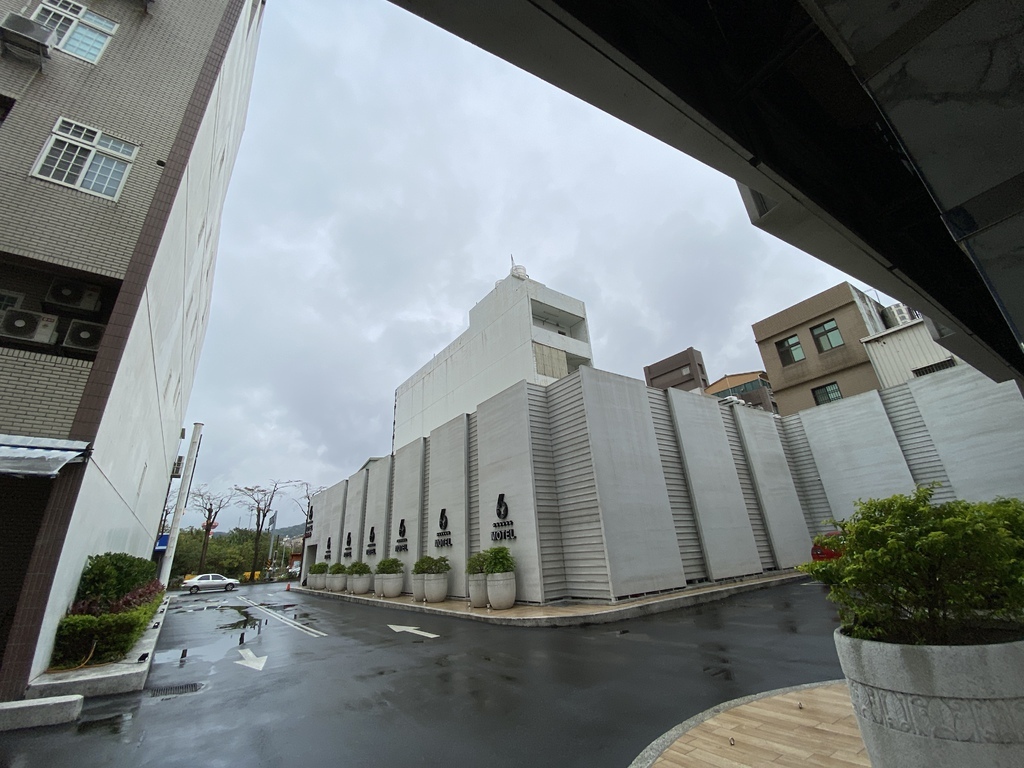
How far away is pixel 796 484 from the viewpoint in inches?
819

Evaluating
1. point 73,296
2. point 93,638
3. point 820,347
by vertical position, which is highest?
point 820,347

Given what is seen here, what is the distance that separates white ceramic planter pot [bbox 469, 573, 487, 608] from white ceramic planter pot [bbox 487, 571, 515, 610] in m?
0.42

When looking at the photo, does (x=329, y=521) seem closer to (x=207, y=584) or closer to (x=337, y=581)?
(x=337, y=581)

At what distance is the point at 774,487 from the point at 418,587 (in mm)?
16138

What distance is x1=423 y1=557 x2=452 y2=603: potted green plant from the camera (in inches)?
628

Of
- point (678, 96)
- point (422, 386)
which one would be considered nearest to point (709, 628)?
point (678, 96)

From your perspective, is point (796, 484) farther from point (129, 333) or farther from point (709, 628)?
point (129, 333)

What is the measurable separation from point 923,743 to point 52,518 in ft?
34.6

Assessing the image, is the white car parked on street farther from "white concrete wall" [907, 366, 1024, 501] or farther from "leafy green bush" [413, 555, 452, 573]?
"white concrete wall" [907, 366, 1024, 501]

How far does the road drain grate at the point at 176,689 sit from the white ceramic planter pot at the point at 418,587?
386 inches

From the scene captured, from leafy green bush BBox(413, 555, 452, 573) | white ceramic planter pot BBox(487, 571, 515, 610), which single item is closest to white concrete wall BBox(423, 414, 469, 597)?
leafy green bush BBox(413, 555, 452, 573)

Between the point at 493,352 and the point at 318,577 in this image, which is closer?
the point at 493,352

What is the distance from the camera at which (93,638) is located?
729 centimetres

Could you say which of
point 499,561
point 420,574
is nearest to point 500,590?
point 499,561
